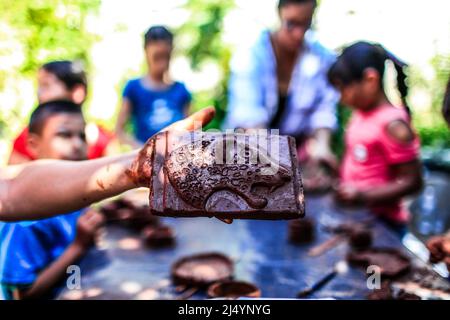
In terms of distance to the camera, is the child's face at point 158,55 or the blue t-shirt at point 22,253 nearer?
the blue t-shirt at point 22,253

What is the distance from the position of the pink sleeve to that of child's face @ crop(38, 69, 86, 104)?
1849 millimetres

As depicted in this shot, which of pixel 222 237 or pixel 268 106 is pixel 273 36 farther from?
pixel 222 237

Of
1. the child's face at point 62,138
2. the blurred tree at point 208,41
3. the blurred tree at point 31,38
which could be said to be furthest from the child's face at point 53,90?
the blurred tree at point 208,41

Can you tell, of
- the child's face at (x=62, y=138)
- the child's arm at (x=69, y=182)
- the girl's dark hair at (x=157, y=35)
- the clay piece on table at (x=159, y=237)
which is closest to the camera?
the child's arm at (x=69, y=182)

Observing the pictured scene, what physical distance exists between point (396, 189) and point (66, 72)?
2122 millimetres

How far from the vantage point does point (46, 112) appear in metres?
2.12

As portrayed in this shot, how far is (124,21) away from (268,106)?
6.64ft

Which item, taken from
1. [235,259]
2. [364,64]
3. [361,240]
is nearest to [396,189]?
[361,240]

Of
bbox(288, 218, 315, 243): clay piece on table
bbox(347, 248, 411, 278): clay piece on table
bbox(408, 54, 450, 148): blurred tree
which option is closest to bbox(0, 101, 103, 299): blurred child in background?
bbox(288, 218, 315, 243): clay piece on table

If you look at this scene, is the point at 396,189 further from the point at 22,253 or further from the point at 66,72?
the point at 66,72

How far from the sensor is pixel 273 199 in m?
1.23

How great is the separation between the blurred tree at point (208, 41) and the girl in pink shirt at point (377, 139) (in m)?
2.82

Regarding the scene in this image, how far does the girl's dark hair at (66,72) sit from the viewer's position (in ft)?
8.96

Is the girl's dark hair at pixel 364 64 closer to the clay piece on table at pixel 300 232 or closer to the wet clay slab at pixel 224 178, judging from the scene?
the clay piece on table at pixel 300 232
